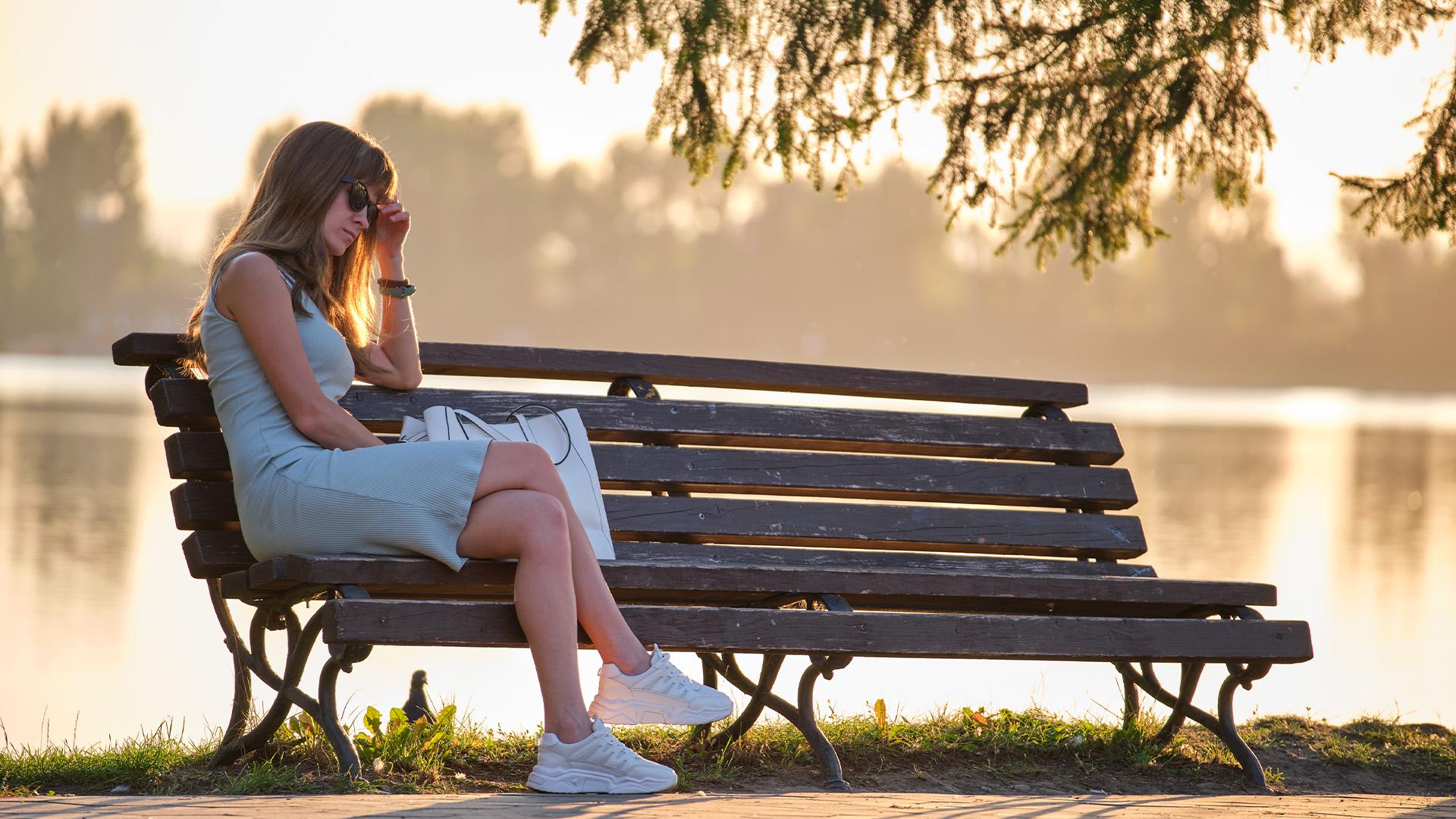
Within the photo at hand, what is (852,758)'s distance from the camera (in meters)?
4.07

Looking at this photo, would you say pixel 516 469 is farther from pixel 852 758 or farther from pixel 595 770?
pixel 852 758

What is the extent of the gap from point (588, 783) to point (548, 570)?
0.46 m

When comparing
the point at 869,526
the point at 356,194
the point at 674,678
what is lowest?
the point at 674,678

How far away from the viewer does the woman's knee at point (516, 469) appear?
334 centimetres

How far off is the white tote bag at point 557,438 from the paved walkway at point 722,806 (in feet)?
2.87

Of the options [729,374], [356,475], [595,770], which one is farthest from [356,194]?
[595,770]

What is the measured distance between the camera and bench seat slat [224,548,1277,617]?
10.5 ft

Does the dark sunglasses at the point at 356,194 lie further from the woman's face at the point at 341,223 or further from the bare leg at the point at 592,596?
the bare leg at the point at 592,596

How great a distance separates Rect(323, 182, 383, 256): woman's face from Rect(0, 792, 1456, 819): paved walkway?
4.47 feet

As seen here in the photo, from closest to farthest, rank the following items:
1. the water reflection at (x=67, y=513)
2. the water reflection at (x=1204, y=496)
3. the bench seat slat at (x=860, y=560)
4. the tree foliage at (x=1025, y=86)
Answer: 1. the bench seat slat at (x=860, y=560)
2. the tree foliage at (x=1025, y=86)
3. the water reflection at (x=67, y=513)
4. the water reflection at (x=1204, y=496)

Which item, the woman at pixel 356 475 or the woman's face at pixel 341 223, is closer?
the woman at pixel 356 475

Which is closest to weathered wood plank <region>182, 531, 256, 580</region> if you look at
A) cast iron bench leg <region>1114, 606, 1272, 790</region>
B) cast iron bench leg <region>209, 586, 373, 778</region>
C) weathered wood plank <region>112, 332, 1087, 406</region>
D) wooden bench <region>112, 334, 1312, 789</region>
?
wooden bench <region>112, 334, 1312, 789</region>

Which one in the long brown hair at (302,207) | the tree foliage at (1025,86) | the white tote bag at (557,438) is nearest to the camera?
the long brown hair at (302,207)

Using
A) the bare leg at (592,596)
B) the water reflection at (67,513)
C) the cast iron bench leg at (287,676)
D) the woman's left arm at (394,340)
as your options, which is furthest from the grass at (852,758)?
the water reflection at (67,513)
